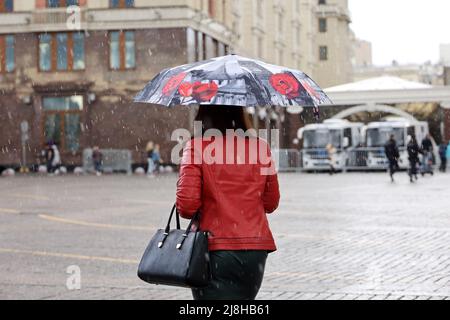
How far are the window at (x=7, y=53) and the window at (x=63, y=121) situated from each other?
2.76 m

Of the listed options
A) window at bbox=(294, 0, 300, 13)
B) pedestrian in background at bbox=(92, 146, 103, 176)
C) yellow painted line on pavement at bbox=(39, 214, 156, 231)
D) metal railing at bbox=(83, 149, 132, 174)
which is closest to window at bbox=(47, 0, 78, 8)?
metal railing at bbox=(83, 149, 132, 174)

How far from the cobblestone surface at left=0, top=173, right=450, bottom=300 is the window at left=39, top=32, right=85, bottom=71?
24.6 metres

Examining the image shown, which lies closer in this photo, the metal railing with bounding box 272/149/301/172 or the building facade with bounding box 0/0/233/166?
the building facade with bounding box 0/0/233/166

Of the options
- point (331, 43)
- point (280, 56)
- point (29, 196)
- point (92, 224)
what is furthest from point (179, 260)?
point (331, 43)

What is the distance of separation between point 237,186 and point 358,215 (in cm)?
1360

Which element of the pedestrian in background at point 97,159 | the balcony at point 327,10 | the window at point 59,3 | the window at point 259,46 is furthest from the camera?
the balcony at point 327,10

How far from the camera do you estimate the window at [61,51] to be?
48969 mm

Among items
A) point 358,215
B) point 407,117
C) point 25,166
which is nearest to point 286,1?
point 407,117

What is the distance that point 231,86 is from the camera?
5.52m

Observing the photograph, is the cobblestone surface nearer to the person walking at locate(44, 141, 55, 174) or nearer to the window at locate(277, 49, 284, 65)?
the person walking at locate(44, 141, 55, 174)

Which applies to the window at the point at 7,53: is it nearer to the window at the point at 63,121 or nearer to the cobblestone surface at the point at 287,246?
the window at the point at 63,121

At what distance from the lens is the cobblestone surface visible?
930 cm

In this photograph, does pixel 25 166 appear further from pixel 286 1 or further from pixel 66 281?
pixel 66 281

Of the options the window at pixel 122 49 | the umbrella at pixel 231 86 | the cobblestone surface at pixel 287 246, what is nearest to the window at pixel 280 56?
the window at pixel 122 49
